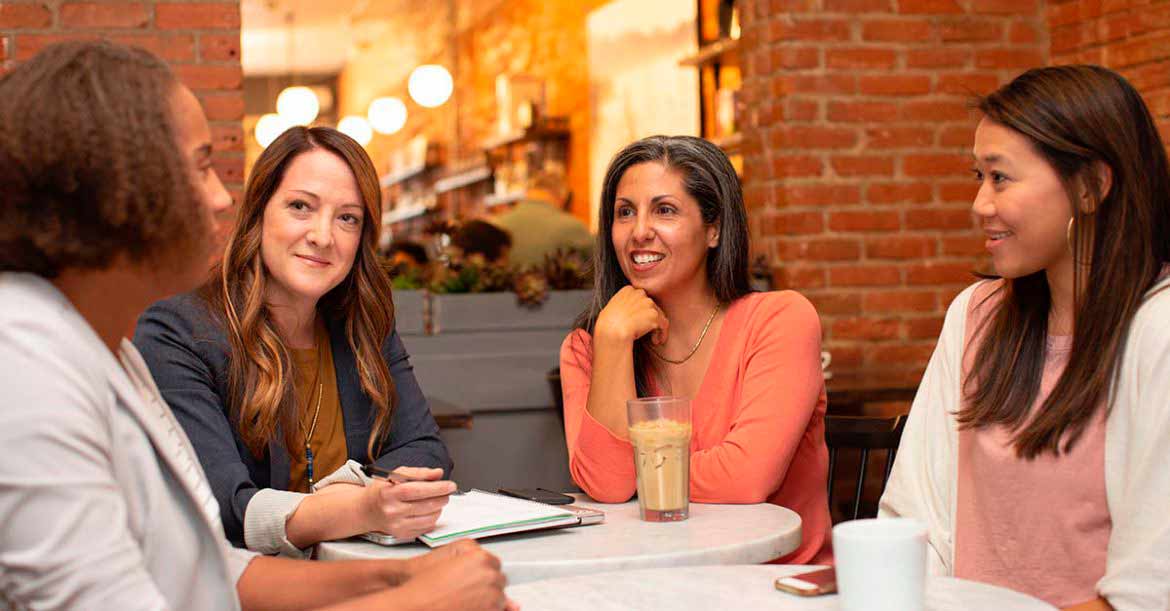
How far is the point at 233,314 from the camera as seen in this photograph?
2.00 m

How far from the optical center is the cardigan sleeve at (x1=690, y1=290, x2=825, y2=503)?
193cm

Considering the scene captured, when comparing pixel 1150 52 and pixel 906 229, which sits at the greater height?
pixel 1150 52

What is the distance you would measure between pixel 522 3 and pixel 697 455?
7148 mm

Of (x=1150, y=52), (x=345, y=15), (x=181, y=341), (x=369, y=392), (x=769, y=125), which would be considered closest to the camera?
(x=181, y=341)

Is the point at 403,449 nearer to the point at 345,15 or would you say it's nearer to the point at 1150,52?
the point at 1150,52

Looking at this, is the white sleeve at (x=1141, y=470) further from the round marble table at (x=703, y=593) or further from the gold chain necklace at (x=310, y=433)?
the gold chain necklace at (x=310, y=433)

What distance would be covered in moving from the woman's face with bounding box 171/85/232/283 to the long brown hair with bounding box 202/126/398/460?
2.72ft

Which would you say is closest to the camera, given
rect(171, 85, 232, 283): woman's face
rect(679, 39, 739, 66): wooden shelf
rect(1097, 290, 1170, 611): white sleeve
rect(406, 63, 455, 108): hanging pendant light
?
rect(171, 85, 232, 283): woman's face

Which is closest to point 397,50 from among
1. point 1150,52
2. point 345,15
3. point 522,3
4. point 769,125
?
point 345,15

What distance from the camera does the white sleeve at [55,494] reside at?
933mm

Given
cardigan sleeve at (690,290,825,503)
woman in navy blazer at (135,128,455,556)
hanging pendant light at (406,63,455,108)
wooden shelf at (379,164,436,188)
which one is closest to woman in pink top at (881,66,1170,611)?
cardigan sleeve at (690,290,825,503)

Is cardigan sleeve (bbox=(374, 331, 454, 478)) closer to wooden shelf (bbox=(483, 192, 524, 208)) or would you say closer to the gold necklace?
the gold necklace

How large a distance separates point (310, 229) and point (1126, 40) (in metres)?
2.79

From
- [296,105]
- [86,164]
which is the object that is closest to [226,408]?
[86,164]
